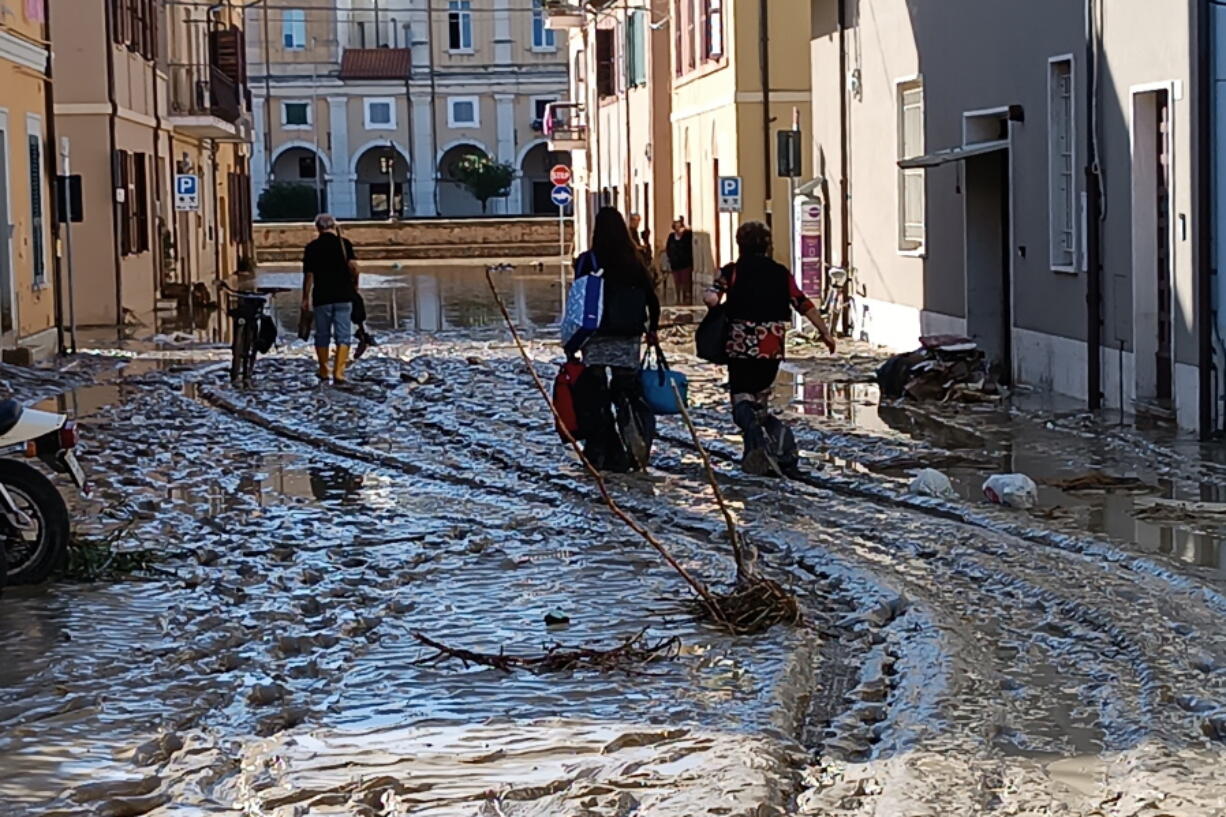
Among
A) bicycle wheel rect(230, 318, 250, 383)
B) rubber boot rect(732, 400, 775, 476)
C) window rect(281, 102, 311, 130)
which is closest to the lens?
rubber boot rect(732, 400, 775, 476)

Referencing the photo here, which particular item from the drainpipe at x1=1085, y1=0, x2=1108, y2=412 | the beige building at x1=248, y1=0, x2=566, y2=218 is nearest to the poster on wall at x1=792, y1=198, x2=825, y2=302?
the drainpipe at x1=1085, y1=0, x2=1108, y2=412

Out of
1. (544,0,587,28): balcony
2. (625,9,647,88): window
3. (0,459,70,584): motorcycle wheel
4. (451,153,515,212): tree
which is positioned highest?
(544,0,587,28): balcony

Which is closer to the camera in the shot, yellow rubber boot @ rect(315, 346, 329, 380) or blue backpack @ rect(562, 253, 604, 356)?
blue backpack @ rect(562, 253, 604, 356)

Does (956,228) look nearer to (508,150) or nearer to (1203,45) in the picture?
(1203,45)

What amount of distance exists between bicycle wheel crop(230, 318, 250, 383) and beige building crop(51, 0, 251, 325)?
366 inches

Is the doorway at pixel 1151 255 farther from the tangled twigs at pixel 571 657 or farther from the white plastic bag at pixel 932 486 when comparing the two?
the tangled twigs at pixel 571 657

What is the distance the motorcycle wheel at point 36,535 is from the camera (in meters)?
10.3

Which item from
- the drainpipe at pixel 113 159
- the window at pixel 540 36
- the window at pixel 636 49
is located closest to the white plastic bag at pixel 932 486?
the drainpipe at pixel 113 159

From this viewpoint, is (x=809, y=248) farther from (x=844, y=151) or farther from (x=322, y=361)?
(x=322, y=361)

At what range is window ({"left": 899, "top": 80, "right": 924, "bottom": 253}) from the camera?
24141 millimetres

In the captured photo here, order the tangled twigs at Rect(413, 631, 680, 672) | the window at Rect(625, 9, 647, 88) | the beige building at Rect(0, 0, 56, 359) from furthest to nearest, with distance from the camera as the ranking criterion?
1. the window at Rect(625, 9, 647, 88)
2. the beige building at Rect(0, 0, 56, 359)
3. the tangled twigs at Rect(413, 631, 680, 672)

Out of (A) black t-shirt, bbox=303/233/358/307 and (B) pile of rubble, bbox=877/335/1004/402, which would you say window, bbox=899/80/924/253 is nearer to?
(B) pile of rubble, bbox=877/335/1004/402

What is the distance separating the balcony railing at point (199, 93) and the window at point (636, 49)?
9066 millimetres

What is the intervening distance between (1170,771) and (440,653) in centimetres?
306
